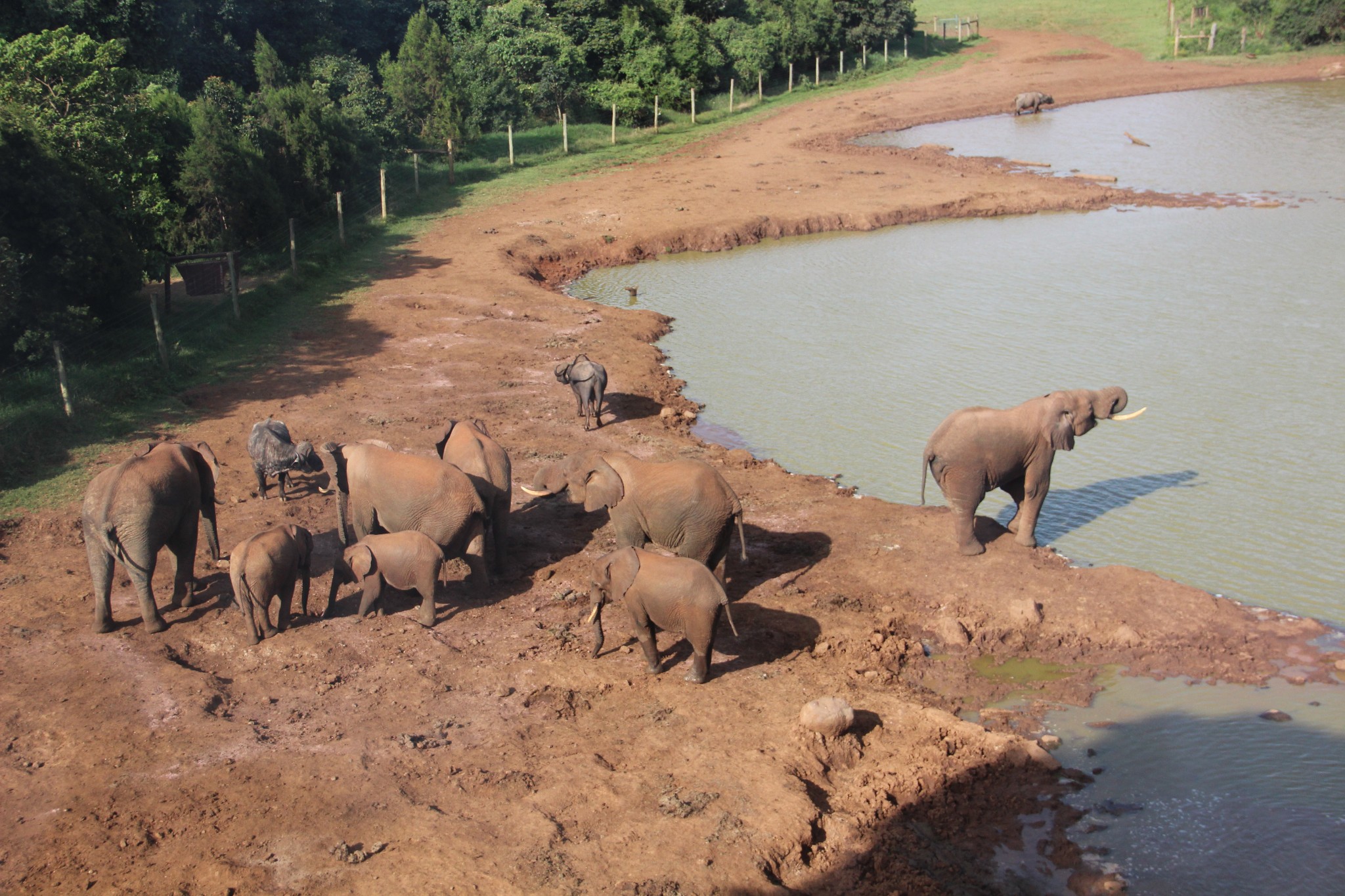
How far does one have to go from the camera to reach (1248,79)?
44500mm

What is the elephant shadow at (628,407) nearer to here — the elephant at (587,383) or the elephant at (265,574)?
the elephant at (587,383)

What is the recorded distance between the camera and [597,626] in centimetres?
888

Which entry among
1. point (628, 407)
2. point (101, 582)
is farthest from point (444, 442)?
point (628, 407)

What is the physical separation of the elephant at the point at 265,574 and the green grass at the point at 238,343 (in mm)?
4413

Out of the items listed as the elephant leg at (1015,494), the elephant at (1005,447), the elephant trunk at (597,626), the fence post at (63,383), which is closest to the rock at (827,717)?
the elephant trunk at (597,626)

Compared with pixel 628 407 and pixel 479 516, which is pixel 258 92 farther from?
pixel 479 516

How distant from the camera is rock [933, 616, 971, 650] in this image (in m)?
9.37

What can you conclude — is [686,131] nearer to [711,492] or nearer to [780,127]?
[780,127]

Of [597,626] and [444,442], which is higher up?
[444,442]

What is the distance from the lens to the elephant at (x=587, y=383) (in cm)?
1439

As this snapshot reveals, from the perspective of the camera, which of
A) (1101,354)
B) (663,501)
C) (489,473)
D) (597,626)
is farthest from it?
(1101,354)

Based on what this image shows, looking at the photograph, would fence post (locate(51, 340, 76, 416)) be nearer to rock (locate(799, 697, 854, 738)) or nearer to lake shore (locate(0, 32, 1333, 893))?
lake shore (locate(0, 32, 1333, 893))

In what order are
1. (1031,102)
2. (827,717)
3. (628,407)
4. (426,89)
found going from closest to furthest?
(827,717) < (628,407) < (426,89) < (1031,102)

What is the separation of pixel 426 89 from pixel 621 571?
98.4 feet
